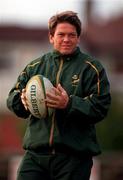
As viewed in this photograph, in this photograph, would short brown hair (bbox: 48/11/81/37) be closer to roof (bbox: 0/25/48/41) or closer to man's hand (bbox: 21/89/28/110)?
man's hand (bbox: 21/89/28/110)

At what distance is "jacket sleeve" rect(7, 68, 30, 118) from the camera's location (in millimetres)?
7918

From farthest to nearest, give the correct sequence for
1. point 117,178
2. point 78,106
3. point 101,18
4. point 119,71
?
point 101,18, point 119,71, point 117,178, point 78,106

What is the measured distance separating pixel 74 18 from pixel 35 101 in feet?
2.38

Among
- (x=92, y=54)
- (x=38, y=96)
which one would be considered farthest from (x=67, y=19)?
(x=92, y=54)

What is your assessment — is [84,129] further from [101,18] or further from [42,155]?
[101,18]

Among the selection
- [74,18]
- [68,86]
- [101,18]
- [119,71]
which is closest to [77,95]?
[68,86]

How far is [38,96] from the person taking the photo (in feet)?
25.3

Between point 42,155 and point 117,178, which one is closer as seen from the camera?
point 42,155

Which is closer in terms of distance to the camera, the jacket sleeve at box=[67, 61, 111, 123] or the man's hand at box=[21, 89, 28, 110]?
the jacket sleeve at box=[67, 61, 111, 123]

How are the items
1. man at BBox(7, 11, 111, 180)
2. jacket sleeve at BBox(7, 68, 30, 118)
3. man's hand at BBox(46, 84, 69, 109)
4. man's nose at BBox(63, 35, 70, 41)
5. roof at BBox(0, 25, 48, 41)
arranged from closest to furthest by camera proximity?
man's hand at BBox(46, 84, 69, 109)
man at BBox(7, 11, 111, 180)
man's nose at BBox(63, 35, 70, 41)
jacket sleeve at BBox(7, 68, 30, 118)
roof at BBox(0, 25, 48, 41)

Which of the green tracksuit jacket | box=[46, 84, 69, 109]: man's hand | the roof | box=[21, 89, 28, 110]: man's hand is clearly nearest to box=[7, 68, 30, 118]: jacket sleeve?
the green tracksuit jacket

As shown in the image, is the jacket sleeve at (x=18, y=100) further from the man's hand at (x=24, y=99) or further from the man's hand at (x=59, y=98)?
the man's hand at (x=59, y=98)

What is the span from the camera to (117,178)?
29.0 meters

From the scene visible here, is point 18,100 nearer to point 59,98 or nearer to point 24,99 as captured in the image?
point 24,99
